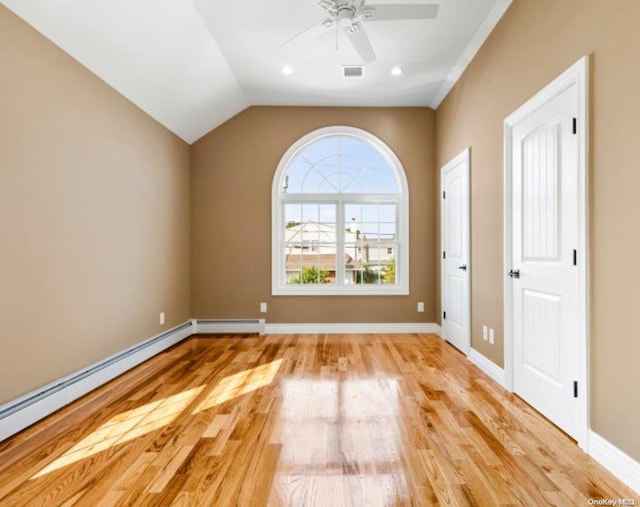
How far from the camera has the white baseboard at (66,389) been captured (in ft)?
7.10

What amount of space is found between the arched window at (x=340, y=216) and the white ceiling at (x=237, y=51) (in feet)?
2.45

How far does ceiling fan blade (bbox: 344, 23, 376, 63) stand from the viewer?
9.03 ft

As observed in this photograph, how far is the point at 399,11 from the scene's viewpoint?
261 centimetres

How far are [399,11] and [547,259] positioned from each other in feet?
6.54

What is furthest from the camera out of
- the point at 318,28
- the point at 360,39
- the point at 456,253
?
the point at 456,253

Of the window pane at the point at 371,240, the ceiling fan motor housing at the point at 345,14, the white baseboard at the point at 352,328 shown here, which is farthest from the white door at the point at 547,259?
the window pane at the point at 371,240

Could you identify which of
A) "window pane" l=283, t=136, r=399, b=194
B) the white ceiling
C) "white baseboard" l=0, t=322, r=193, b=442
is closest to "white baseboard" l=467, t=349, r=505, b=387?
"window pane" l=283, t=136, r=399, b=194

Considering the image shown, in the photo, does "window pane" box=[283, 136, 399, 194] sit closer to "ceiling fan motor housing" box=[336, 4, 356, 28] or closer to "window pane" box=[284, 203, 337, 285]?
"window pane" box=[284, 203, 337, 285]

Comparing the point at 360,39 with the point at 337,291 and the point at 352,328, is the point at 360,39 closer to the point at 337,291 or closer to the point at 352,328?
the point at 337,291

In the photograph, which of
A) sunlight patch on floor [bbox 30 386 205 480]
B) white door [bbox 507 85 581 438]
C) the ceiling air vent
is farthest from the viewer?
the ceiling air vent

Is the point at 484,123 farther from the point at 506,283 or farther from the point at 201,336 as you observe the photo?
the point at 201,336

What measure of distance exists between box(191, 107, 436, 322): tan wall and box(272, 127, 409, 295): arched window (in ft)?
0.83

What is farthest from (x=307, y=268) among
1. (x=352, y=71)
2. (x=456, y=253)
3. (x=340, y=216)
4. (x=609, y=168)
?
(x=609, y=168)

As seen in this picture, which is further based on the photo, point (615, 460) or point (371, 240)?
point (371, 240)
